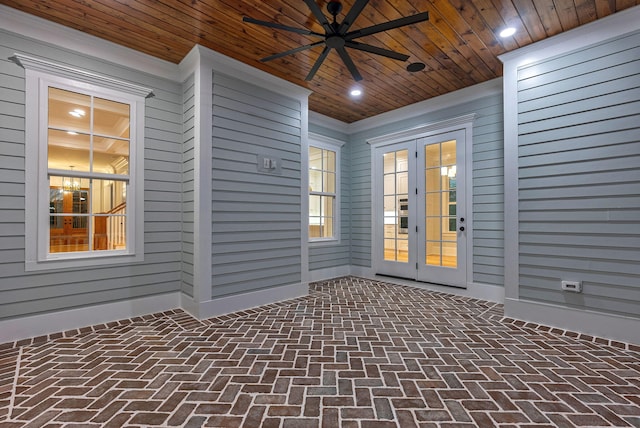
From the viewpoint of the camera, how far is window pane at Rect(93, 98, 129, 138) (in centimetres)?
322

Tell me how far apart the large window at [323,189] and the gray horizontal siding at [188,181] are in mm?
2181

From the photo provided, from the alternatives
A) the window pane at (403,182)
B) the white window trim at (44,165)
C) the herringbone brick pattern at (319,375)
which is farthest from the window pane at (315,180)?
the white window trim at (44,165)

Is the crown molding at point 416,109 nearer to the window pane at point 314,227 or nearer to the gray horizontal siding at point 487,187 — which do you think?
the gray horizontal siding at point 487,187

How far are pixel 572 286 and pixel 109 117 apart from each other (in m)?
5.41

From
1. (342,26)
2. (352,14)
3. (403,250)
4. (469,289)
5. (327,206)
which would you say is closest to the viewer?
(352,14)

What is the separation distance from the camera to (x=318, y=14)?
88.3 inches

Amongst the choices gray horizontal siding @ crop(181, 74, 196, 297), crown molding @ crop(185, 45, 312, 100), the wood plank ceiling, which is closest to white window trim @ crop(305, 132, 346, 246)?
crown molding @ crop(185, 45, 312, 100)

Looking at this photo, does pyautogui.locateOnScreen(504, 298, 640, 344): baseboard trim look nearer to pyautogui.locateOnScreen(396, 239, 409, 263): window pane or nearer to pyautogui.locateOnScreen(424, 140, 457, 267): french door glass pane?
pyautogui.locateOnScreen(424, 140, 457, 267): french door glass pane

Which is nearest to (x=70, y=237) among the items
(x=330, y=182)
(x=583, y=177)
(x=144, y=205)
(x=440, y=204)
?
(x=144, y=205)

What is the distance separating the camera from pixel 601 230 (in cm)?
276

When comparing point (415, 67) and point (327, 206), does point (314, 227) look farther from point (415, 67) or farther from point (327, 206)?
point (415, 67)

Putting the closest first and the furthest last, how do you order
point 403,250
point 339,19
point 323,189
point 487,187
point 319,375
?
point 319,375 < point 339,19 < point 487,187 < point 403,250 < point 323,189

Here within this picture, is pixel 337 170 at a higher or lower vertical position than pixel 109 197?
higher

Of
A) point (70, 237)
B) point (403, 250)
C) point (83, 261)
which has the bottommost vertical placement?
point (403, 250)
